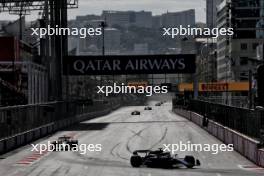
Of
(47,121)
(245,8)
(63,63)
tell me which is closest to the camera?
(47,121)

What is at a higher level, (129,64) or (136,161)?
(129,64)

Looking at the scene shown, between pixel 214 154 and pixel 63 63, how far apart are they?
Answer: 43.5 meters

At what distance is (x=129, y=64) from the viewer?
84000 mm

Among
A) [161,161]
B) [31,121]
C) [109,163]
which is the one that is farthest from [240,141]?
[31,121]

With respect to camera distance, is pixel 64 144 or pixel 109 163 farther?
pixel 64 144

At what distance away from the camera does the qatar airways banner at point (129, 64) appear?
83438mm

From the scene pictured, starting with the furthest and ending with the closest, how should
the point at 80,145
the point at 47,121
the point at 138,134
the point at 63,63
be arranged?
the point at 63,63, the point at 47,121, the point at 138,134, the point at 80,145

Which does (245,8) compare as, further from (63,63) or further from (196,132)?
(196,132)

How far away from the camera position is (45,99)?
341 ft

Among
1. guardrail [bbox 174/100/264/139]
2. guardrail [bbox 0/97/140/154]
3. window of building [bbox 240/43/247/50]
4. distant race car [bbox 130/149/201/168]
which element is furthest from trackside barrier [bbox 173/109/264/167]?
window of building [bbox 240/43/247/50]

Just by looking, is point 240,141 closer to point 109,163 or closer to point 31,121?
point 109,163

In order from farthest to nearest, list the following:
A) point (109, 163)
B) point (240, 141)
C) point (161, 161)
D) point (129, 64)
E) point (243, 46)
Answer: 1. point (243, 46)
2. point (129, 64)
3. point (240, 141)
4. point (109, 163)
5. point (161, 161)

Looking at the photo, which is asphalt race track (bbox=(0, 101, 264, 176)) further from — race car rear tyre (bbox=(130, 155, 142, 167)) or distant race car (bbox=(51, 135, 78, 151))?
distant race car (bbox=(51, 135, 78, 151))

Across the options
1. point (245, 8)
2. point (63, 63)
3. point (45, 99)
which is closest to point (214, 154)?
point (63, 63)
